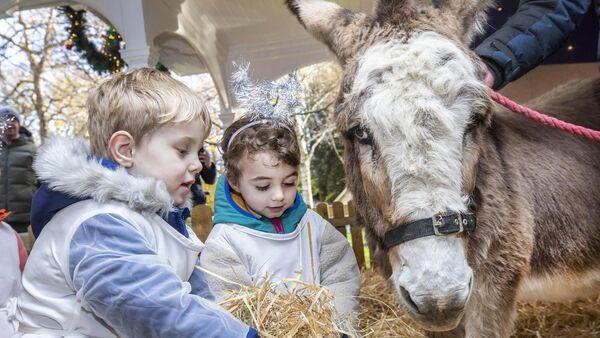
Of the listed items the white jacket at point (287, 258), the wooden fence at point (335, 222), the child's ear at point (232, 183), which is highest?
the child's ear at point (232, 183)

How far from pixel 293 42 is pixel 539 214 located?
8.21 meters

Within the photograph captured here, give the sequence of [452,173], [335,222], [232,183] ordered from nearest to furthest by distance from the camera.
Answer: [452,173] < [232,183] < [335,222]

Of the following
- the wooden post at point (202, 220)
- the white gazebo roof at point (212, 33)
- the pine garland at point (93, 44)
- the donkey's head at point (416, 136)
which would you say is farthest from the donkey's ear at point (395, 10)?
the pine garland at point (93, 44)

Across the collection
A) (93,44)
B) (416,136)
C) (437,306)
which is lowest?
(437,306)

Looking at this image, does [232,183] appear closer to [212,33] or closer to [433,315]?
[433,315]

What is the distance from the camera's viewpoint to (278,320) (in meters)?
1.76

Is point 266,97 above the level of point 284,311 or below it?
above

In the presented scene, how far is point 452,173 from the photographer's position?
1.67 m

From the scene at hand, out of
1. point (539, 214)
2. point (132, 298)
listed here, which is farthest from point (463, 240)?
point (132, 298)

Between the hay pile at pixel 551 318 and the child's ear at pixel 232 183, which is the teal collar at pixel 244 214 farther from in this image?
the hay pile at pixel 551 318

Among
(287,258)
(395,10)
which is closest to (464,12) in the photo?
(395,10)

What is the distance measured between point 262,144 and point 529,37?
1272mm

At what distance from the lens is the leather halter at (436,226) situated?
5.22 ft

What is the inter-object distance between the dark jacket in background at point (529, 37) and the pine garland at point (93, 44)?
7.68 meters
